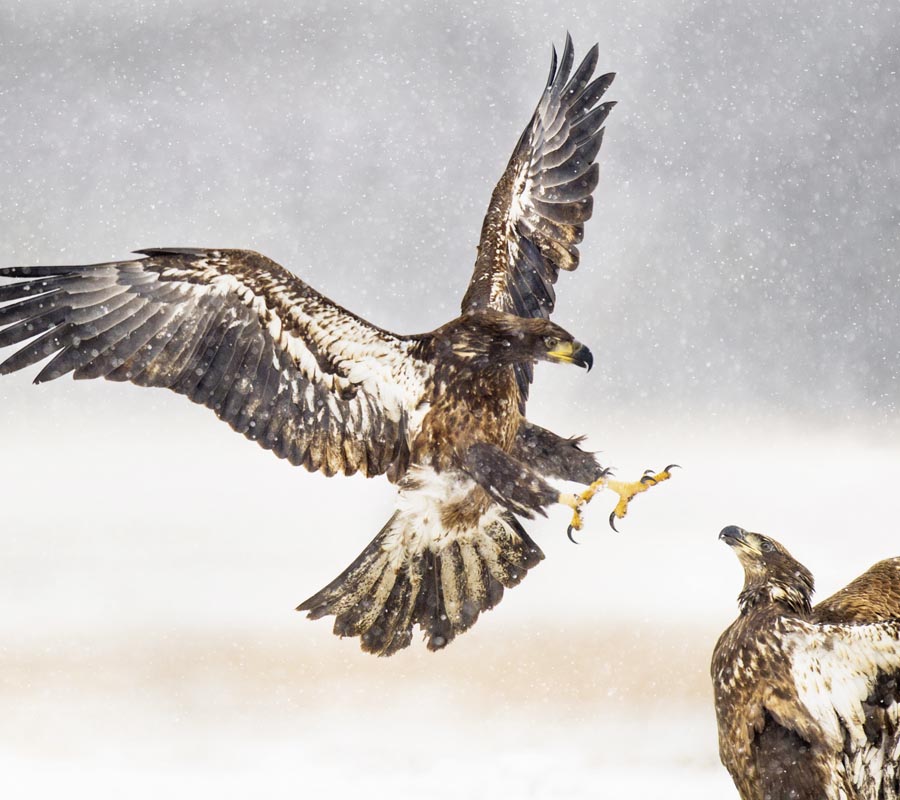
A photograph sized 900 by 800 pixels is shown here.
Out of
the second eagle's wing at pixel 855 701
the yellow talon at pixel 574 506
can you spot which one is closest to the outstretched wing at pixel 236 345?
the yellow talon at pixel 574 506

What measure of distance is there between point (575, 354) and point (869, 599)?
4.00 ft

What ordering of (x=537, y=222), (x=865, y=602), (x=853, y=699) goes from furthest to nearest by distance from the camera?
1. (x=537, y=222)
2. (x=865, y=602)
3. (x=853, y=699)

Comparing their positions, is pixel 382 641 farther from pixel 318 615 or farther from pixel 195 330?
pixel 195 330

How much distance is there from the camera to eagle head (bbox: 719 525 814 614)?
3.47m

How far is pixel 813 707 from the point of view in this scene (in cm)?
326

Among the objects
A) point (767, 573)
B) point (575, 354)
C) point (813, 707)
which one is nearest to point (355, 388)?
point (575, 354)

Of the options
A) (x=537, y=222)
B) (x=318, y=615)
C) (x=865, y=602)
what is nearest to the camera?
(x=865, y=602)

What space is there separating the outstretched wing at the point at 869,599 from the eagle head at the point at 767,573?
0.10 meters

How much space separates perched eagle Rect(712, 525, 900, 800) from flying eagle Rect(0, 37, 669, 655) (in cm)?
69

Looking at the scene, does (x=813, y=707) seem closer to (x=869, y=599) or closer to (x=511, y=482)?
(x=869, y=599)

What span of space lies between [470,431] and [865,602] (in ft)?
4.25

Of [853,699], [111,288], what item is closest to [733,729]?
[853,699]

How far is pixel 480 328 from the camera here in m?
3.41

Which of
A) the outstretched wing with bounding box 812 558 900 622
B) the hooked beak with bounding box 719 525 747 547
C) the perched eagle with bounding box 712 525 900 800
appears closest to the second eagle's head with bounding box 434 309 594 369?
the hooked beak with bounding box 719 525 747 547
